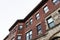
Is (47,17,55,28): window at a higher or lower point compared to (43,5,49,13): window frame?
lower

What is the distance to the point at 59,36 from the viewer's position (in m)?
19.3

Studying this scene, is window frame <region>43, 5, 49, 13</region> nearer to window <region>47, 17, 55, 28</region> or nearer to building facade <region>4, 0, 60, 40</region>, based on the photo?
building facade <region>4, 0, 60, 40</region>

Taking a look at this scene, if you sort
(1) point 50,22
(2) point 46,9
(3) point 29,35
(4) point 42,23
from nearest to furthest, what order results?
(1) point 50,22 → (4) point 42,23 → (2) point 46,9 → (3) point 29,35

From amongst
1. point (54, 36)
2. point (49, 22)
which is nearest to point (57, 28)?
point (54, 36)

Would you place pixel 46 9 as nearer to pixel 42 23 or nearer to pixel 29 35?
pixel 42 23

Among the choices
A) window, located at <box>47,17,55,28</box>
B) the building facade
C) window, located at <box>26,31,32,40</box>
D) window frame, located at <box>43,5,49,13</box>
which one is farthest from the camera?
window, located at <box>26,31,32,40</box>

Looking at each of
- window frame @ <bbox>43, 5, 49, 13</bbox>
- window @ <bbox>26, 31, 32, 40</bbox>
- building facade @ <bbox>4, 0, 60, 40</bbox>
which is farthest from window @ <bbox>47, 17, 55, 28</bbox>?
window @ <bbox>26, 31, 32, 40</bbox>

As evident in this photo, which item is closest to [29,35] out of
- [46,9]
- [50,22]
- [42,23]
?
[42,23]

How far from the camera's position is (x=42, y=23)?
24.5 meters

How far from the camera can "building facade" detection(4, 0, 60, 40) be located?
21031 millimetres

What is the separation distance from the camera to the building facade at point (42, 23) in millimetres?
21031

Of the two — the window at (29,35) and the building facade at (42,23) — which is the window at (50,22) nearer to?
the building facade at (42,23)

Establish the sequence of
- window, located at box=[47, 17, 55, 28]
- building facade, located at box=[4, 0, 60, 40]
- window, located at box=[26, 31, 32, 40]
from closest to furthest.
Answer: building facade, located at box=[4, 0, 60, 40] → window, located at box=[47, 17, 55, 28] → window, located at box=[26, 31, 32, 40]

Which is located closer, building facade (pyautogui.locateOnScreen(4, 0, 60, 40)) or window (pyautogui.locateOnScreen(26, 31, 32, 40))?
building facade (pyautogui.locateOnScreen(4, 0, 60, 40))
